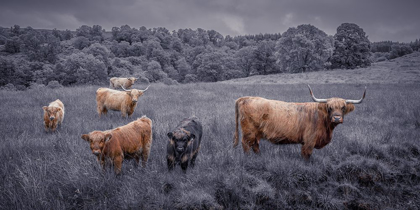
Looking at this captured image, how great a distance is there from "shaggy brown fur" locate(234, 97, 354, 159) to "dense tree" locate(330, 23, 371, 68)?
151ft

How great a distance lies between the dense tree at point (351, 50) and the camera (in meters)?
41.9

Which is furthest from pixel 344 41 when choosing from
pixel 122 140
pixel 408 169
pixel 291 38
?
pixel 122 140

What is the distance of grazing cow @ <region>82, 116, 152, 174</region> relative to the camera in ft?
10.4

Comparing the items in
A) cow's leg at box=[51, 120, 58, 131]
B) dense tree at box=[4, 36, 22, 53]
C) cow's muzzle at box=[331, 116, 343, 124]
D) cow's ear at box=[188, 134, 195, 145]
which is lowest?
cow's leg at box=[51, 120, 58, 131]

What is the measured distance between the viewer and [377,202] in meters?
3.48

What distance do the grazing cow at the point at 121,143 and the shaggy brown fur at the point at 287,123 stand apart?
2105mm

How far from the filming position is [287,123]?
4.33 meters

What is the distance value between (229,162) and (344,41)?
49830mm

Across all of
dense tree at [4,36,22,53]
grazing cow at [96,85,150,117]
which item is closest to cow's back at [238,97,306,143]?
grazing cow at [96,85,150,117]

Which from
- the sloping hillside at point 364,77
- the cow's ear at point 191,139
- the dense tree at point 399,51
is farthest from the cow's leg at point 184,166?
the dense tree at point 399,51

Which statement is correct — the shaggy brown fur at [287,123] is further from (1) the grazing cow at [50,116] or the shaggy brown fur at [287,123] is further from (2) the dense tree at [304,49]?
(2) the dense tree at [304,49]

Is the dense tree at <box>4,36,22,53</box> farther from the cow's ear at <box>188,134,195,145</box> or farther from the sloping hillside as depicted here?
the cow's ear at <box>188,134,195,145</box>

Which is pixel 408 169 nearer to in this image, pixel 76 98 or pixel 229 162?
pixel 229 162

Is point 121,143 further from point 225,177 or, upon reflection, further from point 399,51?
point 399,51
